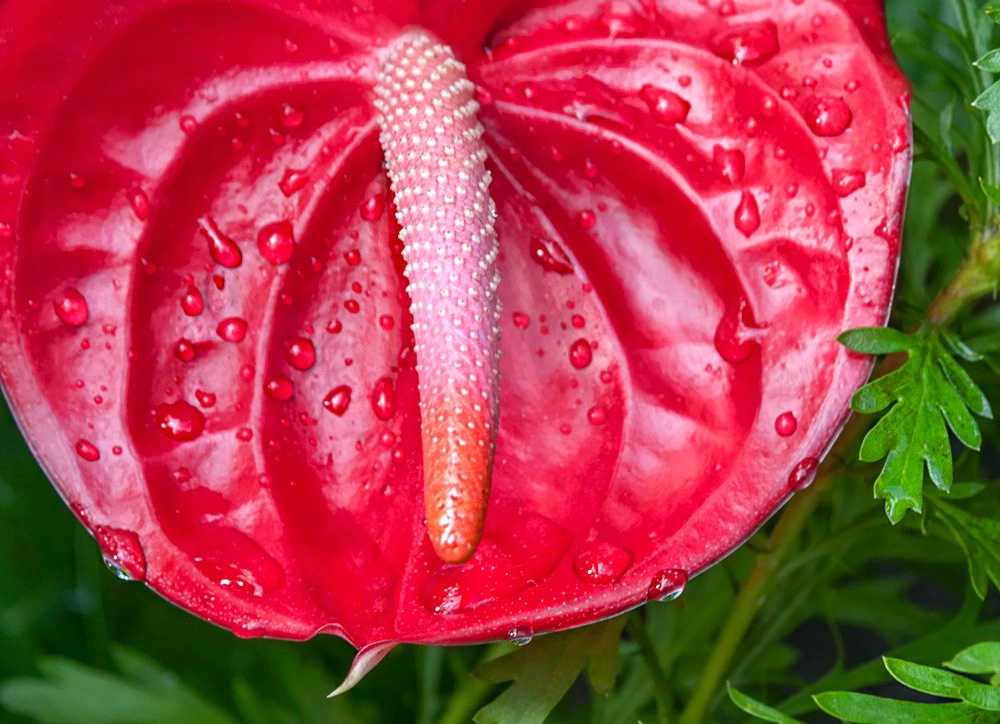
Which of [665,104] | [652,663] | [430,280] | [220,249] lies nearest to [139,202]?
[220,249]

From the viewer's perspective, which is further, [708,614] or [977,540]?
[708,614]

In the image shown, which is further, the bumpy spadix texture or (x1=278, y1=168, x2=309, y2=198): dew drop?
(x1=278, y1=168, x2=309, y2=198): dew drop

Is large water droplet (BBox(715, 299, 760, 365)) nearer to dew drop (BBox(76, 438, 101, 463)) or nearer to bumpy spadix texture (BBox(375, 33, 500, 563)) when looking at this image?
bumpy spadix texture (BBox(375, 33, 500, 563))

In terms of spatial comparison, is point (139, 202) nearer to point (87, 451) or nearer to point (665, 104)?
point (87, 451)

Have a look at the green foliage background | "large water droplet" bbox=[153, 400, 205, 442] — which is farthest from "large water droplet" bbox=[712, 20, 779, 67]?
"large water droplet" bbox=[153, 400, 205, 442]

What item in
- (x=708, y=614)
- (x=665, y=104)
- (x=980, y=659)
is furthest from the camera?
(x=708, y=614)

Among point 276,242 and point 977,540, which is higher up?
point 276,242

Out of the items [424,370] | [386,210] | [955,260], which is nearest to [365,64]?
[386,210]
